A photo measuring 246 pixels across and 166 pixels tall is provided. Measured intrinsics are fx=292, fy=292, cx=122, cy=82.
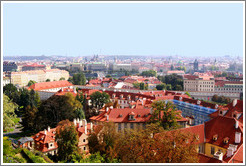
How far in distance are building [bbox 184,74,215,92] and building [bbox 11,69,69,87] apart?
44160 mm

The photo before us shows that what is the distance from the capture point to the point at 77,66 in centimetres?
15050

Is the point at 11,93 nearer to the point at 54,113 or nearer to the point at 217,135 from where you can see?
the point at 54,113

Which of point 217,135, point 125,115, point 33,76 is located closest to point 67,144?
point 125,115

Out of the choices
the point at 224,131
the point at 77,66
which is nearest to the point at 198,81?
the point at 224,131

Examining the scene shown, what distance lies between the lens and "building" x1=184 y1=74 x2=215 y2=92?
71319 millimetres

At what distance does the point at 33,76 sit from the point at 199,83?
164 ft

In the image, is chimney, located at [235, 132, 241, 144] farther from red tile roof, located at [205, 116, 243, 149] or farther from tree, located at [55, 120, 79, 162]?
tree, located at [55, 120, 79, 162]

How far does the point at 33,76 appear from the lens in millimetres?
90438

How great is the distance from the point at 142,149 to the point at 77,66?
460 feet

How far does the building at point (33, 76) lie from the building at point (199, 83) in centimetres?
4416

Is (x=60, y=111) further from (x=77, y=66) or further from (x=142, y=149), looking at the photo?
(x=77, y=66)

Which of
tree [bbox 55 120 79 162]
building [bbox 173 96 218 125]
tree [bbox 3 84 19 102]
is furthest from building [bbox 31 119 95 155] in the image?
tree [bbox 3 84 19 102]

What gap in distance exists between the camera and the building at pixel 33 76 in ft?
261

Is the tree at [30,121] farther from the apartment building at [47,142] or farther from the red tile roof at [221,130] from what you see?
the red tile roof at [221,130]
